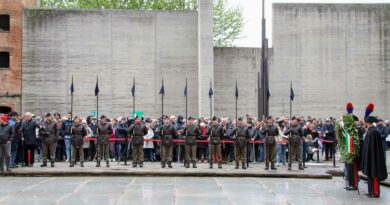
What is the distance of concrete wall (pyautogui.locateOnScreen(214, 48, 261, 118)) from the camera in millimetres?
39750

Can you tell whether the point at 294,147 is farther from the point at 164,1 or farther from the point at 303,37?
the point at 164,1

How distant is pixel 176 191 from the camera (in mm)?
16188

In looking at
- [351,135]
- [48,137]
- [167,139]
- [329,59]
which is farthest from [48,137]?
[329,59]

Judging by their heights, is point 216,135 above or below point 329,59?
below

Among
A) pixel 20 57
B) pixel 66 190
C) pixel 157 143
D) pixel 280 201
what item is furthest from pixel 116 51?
pixel 280 201

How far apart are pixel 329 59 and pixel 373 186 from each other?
25109 millimetres

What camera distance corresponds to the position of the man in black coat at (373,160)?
1501 centimetres

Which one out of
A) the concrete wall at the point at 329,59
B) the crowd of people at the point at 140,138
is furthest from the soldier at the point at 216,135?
the concrete wall at the point at 329,59

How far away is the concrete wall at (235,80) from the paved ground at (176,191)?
64.4ft

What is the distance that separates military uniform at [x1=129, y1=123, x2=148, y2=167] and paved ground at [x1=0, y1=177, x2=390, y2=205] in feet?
9.89

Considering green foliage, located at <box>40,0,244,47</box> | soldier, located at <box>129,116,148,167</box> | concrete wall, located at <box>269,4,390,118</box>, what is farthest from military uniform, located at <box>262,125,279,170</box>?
green foliage, located at <box>40,0,244,47</box>

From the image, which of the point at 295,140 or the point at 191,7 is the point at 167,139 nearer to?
the point at 295,140

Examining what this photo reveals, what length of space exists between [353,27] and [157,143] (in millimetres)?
18949

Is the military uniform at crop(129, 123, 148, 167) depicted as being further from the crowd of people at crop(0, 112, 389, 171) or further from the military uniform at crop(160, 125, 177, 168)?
the military uniform at crop(160, 125, 177, 168)
